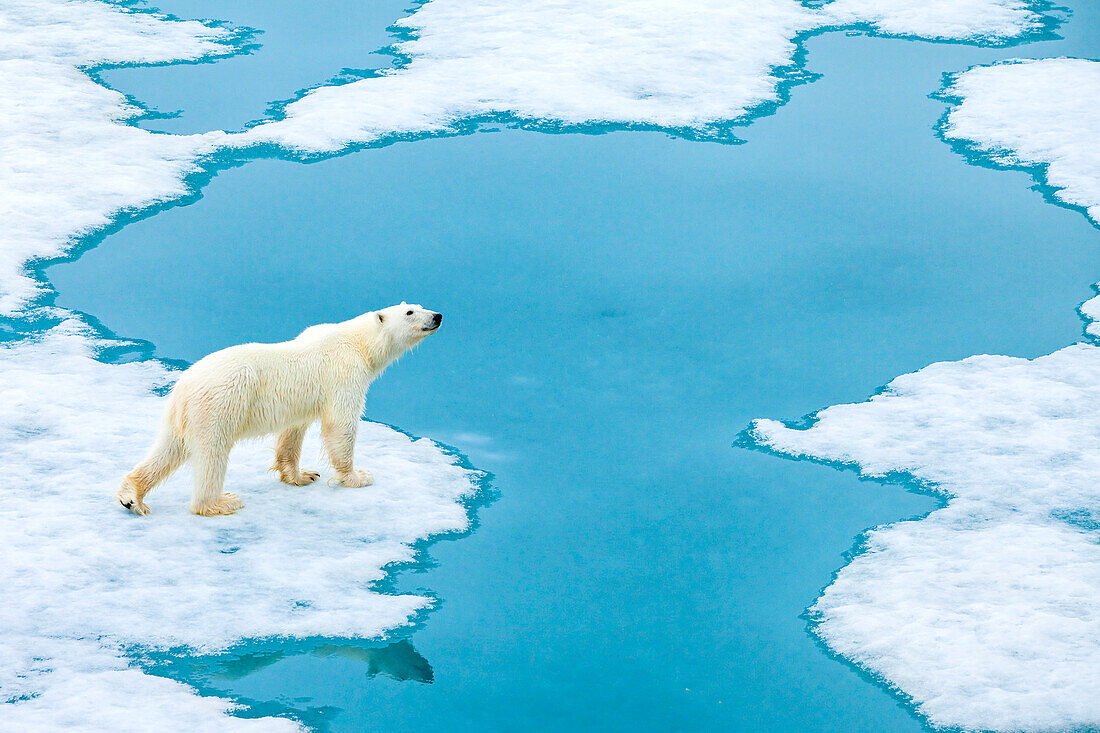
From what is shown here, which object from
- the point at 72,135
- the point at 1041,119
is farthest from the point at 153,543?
the point at 1041,119

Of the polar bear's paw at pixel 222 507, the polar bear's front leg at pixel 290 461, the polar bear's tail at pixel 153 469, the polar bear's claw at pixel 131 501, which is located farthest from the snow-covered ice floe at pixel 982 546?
the polar bear's claw at pixel 131 501

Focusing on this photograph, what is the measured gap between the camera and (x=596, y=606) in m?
5.05

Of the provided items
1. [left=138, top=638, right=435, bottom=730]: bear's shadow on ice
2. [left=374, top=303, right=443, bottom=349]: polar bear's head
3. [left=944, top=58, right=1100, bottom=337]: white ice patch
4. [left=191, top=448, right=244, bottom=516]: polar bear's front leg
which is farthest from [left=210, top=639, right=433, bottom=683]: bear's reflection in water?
[left=944, top=58, right=1100, bottom=337]: white ice patch

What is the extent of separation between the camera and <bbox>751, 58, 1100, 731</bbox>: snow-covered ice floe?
4496mm

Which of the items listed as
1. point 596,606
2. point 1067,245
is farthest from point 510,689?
point 1067,245

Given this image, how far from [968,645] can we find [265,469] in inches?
131

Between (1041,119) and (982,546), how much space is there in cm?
572

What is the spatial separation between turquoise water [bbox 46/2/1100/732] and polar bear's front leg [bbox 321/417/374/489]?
67cm

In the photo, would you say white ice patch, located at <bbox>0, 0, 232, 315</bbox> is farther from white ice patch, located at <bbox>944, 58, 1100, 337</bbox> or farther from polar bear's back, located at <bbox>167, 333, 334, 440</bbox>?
white ice patch, located at <bbox>944, 58, 1100, 337</bbox>

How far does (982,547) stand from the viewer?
533 centimetres

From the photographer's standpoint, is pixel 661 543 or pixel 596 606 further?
pixel 661 543

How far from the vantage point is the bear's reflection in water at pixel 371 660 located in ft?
14.7

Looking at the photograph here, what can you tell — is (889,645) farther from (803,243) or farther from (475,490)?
(803,243)

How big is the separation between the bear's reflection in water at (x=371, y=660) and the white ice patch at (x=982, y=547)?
1.66 meters
